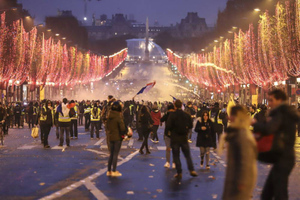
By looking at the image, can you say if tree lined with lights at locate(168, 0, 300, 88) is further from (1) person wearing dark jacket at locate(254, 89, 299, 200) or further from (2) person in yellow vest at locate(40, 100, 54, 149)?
(1) person wearing dark jacket at locate(254, 89, 299, 200)

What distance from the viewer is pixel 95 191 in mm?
11727

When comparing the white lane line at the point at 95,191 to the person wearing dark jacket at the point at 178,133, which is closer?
the white lane line at the point at 95,191

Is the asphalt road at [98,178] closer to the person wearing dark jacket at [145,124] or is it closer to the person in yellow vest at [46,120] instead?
the person wearing dark jacket at [145,124]

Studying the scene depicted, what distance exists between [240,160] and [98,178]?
263 inches

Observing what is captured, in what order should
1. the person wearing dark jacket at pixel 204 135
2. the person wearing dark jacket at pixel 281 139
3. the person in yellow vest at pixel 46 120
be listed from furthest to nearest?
the person in yellow vest at pixel 46 120
the person wearing dark jacket at pixel 204 135
the person wearing dark jacket at pixel 281 139

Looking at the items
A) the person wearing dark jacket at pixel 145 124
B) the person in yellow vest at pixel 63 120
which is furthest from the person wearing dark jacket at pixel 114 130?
the person in yellow vest at pixel 63 120

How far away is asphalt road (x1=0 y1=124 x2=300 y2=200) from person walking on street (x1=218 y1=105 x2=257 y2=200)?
3608 millimetres

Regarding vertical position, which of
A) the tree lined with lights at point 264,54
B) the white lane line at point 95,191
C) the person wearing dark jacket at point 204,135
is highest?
the tree lined with lights at point 264,54

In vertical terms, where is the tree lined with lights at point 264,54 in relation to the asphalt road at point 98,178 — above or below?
above

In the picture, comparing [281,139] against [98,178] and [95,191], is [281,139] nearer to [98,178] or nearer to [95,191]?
[95,191]

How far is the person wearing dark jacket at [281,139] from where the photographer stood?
7.89 metres

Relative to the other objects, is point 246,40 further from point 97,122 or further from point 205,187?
point 205,187

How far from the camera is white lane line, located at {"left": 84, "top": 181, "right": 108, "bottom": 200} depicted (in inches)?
435

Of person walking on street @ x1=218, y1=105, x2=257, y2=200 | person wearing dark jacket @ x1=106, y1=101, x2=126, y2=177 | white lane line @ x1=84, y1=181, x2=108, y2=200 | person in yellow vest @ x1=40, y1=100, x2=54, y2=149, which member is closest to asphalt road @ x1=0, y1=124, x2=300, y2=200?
white lane line @ x1=84, y1=181, x2=108, y2=200
